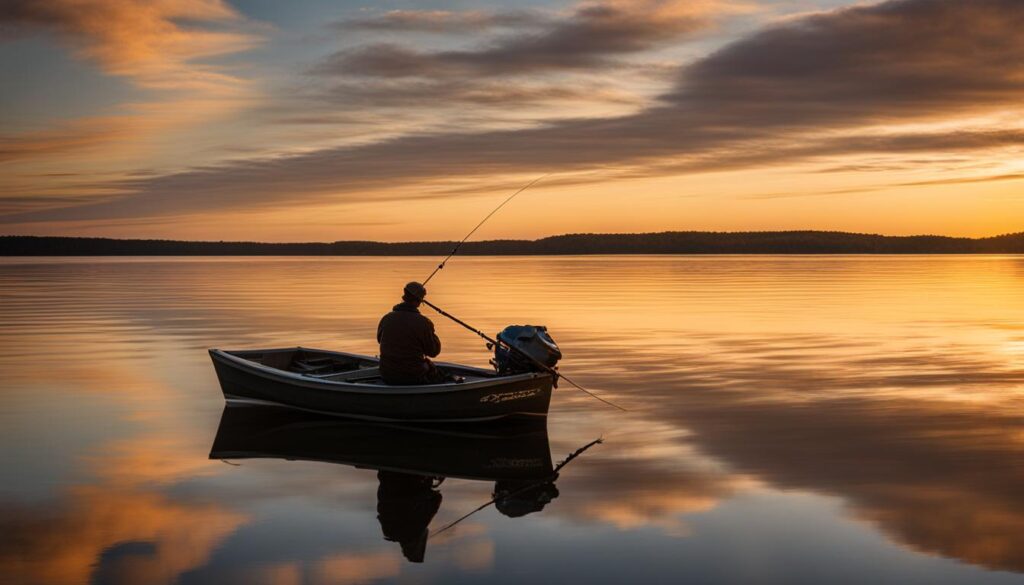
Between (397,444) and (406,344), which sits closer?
(397,444)

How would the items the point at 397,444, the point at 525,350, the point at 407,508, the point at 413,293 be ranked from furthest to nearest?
the point at 525,350, the point at 413,293, the point at 397,444, the point at 407,508

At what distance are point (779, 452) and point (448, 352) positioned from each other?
12734 mm

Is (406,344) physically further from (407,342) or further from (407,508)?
(407,508)

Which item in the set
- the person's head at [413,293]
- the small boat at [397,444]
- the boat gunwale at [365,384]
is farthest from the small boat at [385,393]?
the person's head at [413,293]

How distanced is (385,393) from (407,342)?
0.79 m

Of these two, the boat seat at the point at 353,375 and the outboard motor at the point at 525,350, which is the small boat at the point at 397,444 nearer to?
the boat seat at the point at 353,375

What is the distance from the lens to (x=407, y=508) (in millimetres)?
9898

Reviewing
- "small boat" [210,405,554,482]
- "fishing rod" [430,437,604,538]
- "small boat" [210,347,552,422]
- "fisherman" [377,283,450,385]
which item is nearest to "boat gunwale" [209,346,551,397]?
"small boat" [210,347,552,422]

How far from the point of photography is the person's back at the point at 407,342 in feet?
44.8

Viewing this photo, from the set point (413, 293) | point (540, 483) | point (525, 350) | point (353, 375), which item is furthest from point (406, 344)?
point (540, 483)

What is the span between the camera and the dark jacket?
13656mm

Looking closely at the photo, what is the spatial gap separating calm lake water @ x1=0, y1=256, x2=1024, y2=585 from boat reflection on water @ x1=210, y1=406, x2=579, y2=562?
0.05m

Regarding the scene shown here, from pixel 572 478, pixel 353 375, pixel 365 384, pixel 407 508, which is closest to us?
pixel 407 508

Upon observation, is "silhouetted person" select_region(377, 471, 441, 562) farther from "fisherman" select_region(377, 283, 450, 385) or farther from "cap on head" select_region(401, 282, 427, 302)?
"cap on head" select_region(401, 282, 427, 302)
